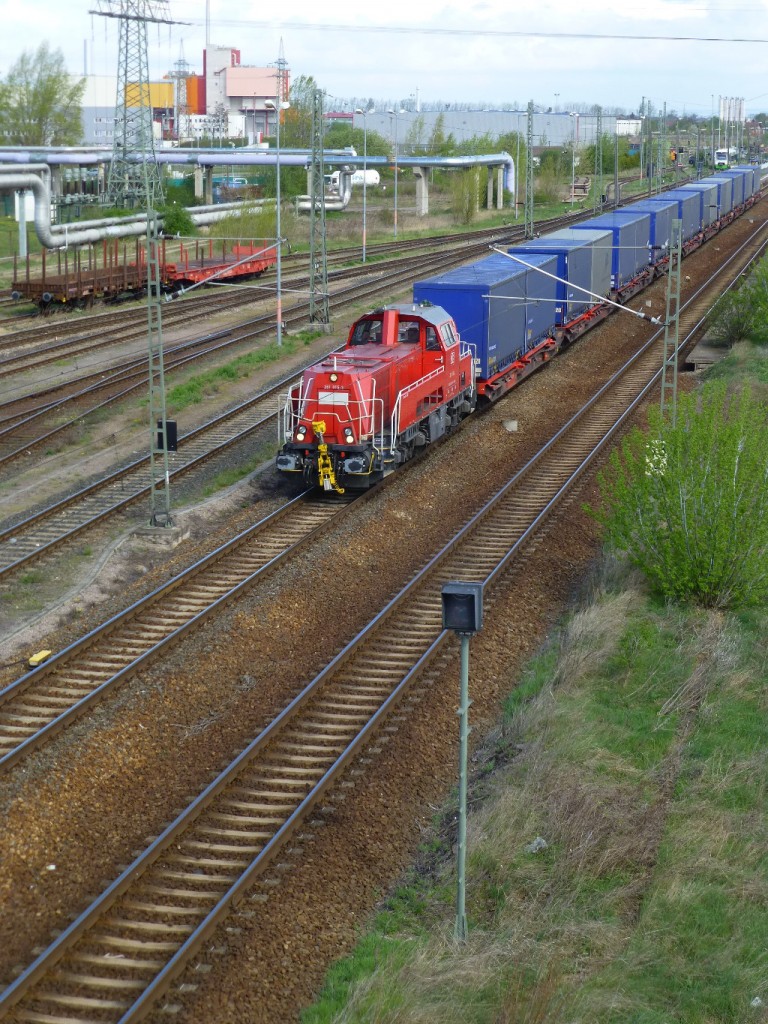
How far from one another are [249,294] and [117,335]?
1239 centimetres

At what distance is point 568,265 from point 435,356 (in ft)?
37.3

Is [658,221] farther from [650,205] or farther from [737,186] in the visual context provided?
[737,186]

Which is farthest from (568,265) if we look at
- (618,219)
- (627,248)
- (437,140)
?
(437,140)

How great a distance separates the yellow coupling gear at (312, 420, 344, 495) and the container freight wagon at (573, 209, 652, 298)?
875 inches

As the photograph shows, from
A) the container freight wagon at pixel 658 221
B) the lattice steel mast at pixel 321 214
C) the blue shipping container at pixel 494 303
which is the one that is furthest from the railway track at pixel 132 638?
the container freight wagon at pixel 658 221

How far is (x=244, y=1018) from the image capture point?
9.31 m

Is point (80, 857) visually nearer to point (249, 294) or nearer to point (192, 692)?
point (192, 692)

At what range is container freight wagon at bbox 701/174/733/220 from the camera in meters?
74.4

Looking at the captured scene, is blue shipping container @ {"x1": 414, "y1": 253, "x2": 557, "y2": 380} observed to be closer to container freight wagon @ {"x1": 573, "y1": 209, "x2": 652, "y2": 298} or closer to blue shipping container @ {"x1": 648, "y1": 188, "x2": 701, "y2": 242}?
container freight wagon @ {"x1": 573, "y1": 209, "x2": 652, "y2": 298}

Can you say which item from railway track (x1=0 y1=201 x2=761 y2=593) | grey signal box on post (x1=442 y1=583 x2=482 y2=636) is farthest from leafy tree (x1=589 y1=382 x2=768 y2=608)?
railway track (x1=0 y1=201 x2=761 y2=593)

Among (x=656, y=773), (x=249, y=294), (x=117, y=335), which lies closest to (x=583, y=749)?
(x=656, y=773)

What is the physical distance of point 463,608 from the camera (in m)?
10.1

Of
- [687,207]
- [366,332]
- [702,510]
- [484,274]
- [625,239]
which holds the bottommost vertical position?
[702,510]

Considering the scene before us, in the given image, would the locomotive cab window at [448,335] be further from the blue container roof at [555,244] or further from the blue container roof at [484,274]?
the blue container roof at [555,244]
